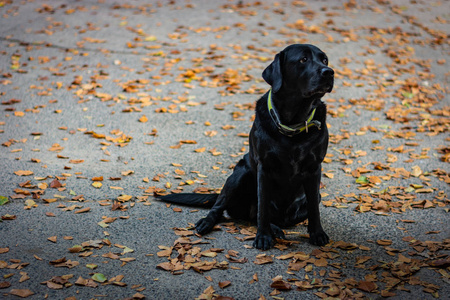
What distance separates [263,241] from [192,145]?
8.29 ft

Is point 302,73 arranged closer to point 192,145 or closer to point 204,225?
point 204,225

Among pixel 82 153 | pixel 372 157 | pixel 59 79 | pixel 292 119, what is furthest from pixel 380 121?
pixel 59 79

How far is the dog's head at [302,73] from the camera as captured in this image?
3.44m

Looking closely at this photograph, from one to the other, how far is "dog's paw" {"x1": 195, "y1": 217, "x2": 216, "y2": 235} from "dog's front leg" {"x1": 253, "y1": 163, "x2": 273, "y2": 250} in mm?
433

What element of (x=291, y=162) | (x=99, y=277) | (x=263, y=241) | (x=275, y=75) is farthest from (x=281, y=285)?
(x=275, y=75)

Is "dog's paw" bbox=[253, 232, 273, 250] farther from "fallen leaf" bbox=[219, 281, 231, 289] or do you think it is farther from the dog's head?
the dog's head

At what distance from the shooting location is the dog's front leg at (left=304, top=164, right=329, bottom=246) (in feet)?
12.2

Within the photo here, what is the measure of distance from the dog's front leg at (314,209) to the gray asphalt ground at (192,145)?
0.10m

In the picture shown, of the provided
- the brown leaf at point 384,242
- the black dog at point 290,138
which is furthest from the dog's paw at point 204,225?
the brown leaf at point 384,242

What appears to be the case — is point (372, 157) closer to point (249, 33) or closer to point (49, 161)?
point (49, 161)

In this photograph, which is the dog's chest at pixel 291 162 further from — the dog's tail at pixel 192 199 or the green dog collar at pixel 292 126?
the dog's tail at pixel 192 199

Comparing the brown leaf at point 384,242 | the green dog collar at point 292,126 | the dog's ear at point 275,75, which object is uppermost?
the dog's ear at point 275,75

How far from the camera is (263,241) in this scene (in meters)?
3.71

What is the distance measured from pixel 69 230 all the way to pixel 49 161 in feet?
5.55
